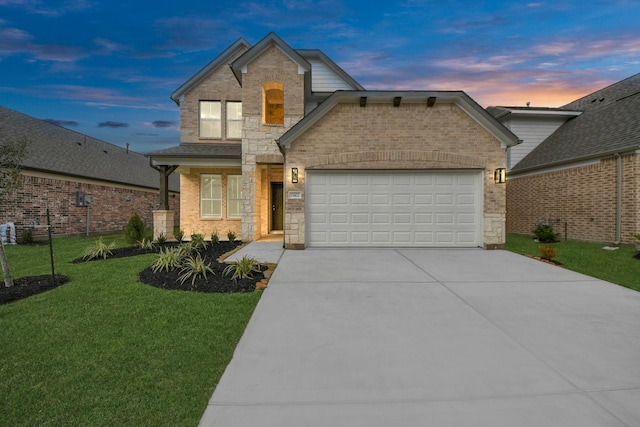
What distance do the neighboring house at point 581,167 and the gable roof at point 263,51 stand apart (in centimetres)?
1260

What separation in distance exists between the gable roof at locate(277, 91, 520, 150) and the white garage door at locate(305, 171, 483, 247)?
1373mm

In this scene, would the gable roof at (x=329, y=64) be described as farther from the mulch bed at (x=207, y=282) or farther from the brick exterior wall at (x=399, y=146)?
the mulch bed at (x=207, y=282)

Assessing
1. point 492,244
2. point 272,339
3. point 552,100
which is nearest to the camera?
point 272,339

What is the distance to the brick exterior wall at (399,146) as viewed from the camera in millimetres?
9188

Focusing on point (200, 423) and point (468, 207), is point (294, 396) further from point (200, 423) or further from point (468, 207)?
point (468, 207)

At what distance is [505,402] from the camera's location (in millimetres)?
2303

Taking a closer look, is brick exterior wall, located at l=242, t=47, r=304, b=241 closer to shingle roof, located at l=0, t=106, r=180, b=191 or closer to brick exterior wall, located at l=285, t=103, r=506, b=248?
brick exterior wall, located at l=285, t=103, r=506, b=248

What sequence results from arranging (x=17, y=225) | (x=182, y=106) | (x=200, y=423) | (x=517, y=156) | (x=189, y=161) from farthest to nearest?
(x=517, y=156) < (x=182, y=106) < (x=17, y=225) < (x=189, y=161) < (x=200, y=423)

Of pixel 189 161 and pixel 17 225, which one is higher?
pixel 189 161

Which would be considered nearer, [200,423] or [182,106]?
[200,423]

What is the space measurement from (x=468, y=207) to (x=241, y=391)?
9.09 metres

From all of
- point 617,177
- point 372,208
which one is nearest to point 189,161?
point 372,208

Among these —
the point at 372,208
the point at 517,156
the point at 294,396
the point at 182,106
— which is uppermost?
the point at 182,106

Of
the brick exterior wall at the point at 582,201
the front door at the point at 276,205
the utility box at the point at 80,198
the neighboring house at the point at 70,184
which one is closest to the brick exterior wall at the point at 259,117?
the front door at the point at 276,205
